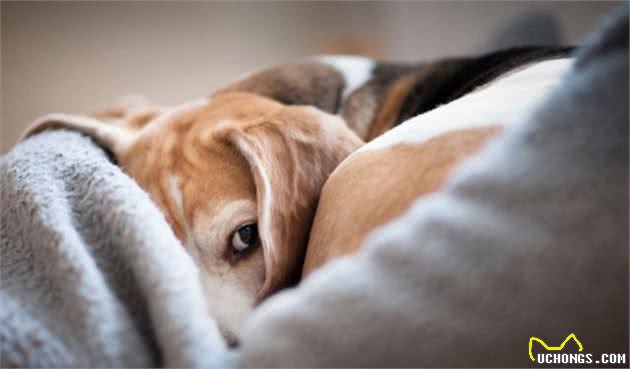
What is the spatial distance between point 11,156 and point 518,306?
0.77m

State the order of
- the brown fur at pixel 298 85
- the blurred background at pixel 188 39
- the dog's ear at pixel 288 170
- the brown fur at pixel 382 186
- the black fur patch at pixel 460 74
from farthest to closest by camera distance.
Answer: the blurred background at pixel 188 39 → the brown fur at pixel 298 85 → the black fur patch at pixel 460 74 → the dog's ear at pixel 288 170 → the brown fur at pixel 382 186

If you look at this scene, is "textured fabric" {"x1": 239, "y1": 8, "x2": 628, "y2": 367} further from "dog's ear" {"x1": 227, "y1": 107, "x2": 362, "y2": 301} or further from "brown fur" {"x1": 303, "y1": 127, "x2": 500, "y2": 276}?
"dog's ear" {"x1": 227, "y1": 107, "x2": 362, "y2": 301}

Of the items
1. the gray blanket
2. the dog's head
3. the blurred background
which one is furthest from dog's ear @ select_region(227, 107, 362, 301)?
the blurred background

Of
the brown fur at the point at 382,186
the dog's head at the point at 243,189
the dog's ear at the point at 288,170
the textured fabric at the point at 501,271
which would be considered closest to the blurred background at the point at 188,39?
the dog's head at the point at 243,189

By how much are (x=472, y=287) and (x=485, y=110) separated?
300 millimetres

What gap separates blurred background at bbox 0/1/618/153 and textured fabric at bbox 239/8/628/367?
1771 millimetres

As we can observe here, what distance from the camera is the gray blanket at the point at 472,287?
41cm

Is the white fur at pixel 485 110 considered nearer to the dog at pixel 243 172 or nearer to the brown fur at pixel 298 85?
the dog at pixel 243 172

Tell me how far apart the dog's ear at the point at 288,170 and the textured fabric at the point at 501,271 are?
32 cm

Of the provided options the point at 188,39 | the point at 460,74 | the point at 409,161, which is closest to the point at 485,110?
the point at 409,161

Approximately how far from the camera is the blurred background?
2.01 meters

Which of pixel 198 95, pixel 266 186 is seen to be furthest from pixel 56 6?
pixel 266 186

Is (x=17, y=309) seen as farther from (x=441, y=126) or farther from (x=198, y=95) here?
(x=198, y=95)

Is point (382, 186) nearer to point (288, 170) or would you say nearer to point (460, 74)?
point (288, 170)
